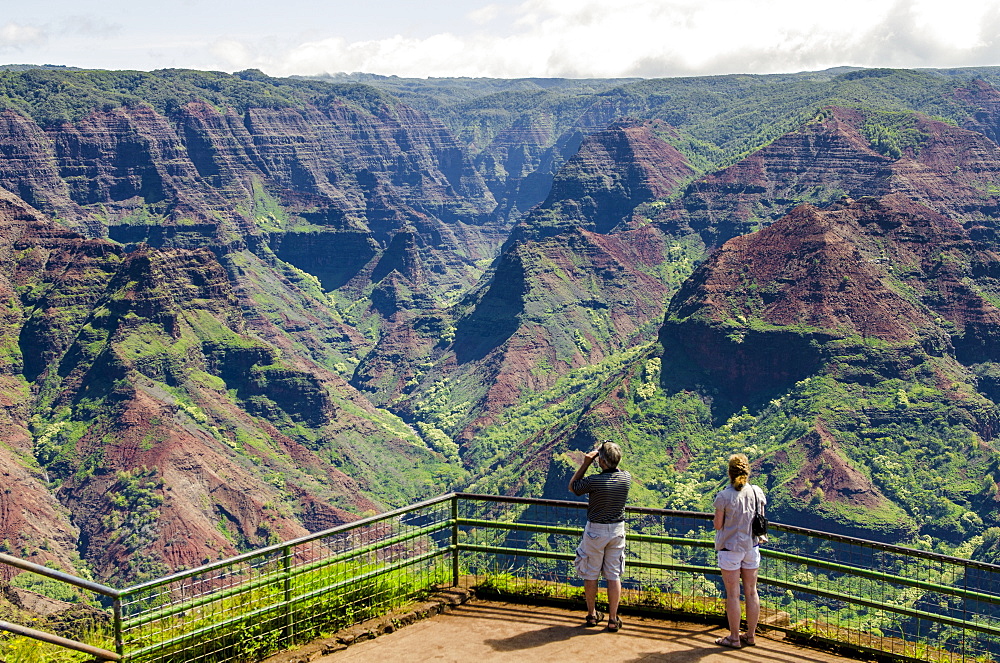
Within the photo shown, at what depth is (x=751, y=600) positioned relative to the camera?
25.1 meters

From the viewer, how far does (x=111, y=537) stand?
132000 millimetres

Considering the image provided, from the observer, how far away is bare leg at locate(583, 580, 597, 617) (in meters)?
25.9

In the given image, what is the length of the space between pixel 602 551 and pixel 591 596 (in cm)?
145

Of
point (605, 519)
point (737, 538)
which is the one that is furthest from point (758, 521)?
point (605, 519)

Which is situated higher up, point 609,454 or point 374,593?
point 609,454

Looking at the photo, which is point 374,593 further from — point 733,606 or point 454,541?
point 733,606

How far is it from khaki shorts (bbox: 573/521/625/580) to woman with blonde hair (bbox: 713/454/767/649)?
7.02 ft

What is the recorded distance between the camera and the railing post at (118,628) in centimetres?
2264

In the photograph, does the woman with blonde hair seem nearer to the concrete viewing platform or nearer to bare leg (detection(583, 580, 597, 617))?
the concrete viewing platform

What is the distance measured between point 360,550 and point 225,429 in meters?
147

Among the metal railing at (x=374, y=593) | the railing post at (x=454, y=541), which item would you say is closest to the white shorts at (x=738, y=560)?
the metal railing at (x=374, y=593)

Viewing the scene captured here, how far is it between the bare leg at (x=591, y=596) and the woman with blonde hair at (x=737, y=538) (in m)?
2.99

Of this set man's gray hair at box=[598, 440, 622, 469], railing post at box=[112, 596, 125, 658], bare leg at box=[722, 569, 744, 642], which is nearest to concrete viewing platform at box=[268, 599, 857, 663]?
bare leg at box=[722, 569, 744, 642]

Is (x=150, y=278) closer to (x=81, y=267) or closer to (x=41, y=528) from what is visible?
(x=81, y=267)
